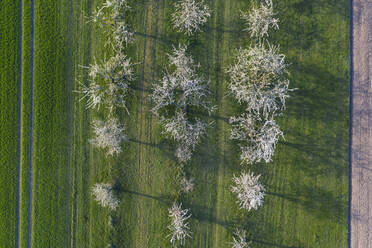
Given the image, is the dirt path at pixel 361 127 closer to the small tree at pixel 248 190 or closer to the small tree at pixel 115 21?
the small tree at pixel 248 190

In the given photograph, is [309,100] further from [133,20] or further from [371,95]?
[133,20]

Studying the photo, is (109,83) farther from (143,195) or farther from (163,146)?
(143,195)

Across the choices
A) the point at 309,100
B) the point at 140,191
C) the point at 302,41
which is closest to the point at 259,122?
A: the point at 309,100

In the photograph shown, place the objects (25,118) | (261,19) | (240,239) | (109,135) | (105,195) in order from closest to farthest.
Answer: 1. (261,19)
2. (109,135)
3. (105,195)
4. (240,239)
5. (25,118)

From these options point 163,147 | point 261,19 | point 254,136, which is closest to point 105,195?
point 163,147

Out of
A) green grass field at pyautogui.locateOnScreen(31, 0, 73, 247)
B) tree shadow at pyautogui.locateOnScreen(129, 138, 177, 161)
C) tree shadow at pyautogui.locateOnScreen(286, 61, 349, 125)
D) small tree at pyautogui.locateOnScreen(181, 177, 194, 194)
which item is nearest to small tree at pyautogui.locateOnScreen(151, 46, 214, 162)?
tree shadow at pyautogui.locateOnScreen(129, 138, 177, 161)
